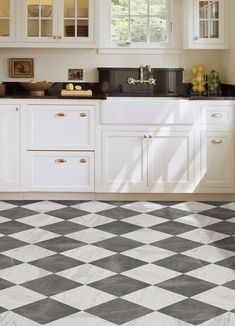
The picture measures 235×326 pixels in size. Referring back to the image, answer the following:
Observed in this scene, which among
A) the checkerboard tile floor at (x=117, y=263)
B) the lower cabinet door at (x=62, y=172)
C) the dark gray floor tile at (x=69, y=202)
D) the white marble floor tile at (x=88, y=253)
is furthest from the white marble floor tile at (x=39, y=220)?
the white marble floor tile at (x=88, y=253)

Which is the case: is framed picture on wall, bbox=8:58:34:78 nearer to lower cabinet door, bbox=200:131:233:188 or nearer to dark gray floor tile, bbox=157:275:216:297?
lower cabinet door, bbox=200:131:233:188

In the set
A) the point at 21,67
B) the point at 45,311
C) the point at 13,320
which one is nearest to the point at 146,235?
the point at 45,311

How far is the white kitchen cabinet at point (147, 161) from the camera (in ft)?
20.3

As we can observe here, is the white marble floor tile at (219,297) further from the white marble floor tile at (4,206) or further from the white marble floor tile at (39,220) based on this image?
the white marble floor tile at (4,206)

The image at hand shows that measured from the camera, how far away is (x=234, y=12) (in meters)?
6.43

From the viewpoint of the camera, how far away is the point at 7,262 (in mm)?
4477

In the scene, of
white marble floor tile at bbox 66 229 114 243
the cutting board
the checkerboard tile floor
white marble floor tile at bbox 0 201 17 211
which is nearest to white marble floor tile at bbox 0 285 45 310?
the checkerboard tile floor

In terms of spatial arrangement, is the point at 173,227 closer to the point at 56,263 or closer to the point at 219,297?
the point at 56,263

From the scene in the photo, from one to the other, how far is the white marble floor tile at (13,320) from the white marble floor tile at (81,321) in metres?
0.11

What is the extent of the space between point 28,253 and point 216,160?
2158 millimetres

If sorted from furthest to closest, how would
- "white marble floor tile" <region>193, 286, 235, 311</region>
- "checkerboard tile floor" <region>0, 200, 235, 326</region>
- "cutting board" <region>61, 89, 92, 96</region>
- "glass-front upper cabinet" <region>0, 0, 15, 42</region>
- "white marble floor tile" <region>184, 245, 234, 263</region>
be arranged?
"glass-front upper cabinet" <region>0, 0, 15, 42</region> < "cutting board" <region>61, 89, 92, 96</region> < "white marble floor tile" <region>184, 245, 234, 263</region> < "white marble floor tile" <region>193, 286, 235, 311</region> < "checkerboard tile floor" <region>0, 200, 235, 326</region>

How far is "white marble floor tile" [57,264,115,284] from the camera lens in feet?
13.6

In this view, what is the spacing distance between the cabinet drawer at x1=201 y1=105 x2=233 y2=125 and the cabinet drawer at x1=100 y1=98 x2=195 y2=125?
0.10 m

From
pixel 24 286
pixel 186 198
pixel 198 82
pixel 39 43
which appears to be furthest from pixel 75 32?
pixel 24 286
